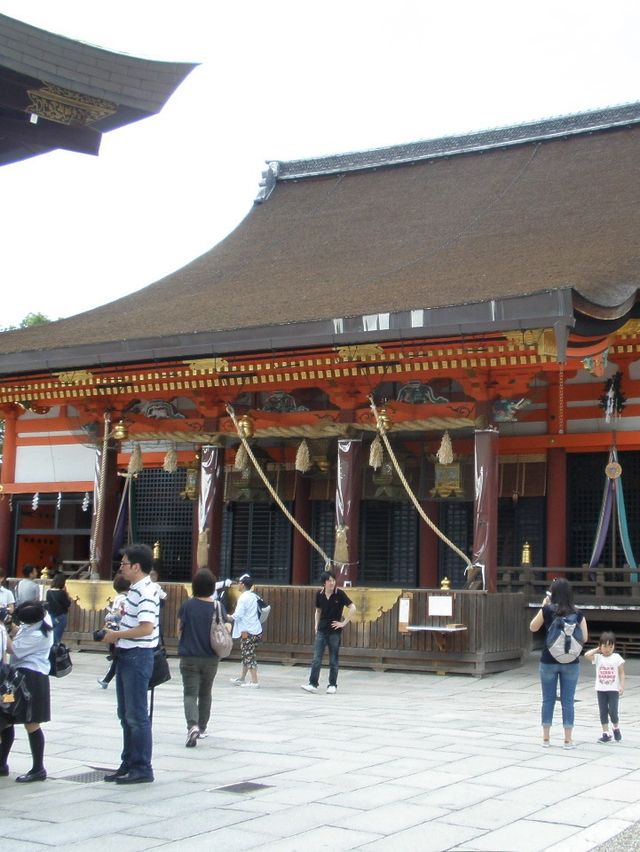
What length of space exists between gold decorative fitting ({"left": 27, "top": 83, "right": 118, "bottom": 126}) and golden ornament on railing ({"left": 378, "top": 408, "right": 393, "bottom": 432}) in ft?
31.0

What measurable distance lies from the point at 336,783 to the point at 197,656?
1.84m

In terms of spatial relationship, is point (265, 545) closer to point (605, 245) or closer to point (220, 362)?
point (220, 362)

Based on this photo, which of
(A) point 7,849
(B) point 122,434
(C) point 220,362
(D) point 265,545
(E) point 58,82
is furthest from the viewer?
(D) point 265,545

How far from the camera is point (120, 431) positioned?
1781cm

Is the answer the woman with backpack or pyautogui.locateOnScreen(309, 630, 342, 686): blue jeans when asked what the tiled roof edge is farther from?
the woman with backpack

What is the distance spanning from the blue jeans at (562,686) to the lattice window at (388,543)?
9.69 meters

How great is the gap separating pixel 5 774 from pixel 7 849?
1.90 metres

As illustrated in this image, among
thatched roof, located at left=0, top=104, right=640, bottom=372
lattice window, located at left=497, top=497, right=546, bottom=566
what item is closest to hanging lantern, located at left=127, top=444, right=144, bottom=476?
thatched roof, located at left=0, top=104, right=640, bottom=372

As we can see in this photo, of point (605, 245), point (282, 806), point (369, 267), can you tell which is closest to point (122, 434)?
point (369, 267)

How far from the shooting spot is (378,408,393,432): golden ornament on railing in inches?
618

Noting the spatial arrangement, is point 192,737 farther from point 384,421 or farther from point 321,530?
point 321,530

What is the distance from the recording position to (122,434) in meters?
17.8

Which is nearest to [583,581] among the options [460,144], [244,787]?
[244,787]

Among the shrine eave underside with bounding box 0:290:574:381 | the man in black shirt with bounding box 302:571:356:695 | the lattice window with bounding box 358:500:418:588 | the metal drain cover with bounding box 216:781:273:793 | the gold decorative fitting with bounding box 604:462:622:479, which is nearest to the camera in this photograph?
the metal drain cover with bounding box 216:781:273:793
